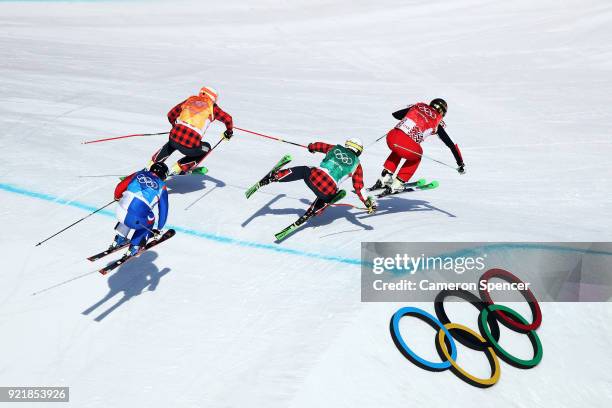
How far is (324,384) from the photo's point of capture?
5660mm

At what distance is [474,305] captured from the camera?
6828 millimetres

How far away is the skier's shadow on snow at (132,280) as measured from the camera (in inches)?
274

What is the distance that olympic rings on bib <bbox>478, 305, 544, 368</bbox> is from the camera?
6.12 metres

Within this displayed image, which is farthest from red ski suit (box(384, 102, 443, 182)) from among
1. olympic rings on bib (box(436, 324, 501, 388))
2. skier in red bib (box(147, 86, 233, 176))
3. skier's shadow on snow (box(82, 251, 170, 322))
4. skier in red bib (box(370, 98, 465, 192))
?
skier's shadow on snow (box(82, 251, 170, 322))

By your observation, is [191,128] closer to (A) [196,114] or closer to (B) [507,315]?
(A) [196,114]

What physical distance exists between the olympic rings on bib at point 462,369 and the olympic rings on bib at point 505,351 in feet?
0.25

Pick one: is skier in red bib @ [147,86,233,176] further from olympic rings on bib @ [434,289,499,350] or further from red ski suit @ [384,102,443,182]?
olympic rings on bib @ [434,289,499,350]

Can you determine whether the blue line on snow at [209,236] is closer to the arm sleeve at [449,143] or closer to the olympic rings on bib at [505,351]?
the olympic rings on bib at [505,351]

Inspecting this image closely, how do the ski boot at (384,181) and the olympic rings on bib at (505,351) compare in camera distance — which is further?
the ski boot at (384,181)

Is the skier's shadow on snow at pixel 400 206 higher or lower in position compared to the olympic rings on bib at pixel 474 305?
higher

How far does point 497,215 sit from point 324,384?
521 centimetres

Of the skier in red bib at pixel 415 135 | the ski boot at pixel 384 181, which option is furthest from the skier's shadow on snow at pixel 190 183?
the skier in red bib at pixel 415 135

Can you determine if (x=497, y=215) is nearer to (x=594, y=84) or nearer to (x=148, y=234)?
(x=148, y=234)

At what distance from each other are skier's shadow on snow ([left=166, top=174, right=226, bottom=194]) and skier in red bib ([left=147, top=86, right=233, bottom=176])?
26.5 inches
